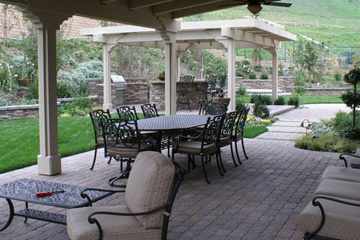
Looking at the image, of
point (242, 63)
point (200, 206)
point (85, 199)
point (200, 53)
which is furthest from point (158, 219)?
point (242, 63)

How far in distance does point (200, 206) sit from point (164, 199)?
2084 millimetres

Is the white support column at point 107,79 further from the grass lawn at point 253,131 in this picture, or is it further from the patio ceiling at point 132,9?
the patio ceiling at point 132,9

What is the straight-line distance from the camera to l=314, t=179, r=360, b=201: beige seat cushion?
13.8ft

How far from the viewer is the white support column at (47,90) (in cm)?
691

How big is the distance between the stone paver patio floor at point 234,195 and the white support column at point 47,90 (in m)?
0.26

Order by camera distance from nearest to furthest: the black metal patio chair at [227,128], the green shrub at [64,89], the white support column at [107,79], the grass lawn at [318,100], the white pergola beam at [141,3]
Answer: the black metal patio chair at [227,128] < the white pergola beam at [141,3] < the green shrub at [64,89] < the white support column at [107,79] < the grass lawn at [318,100]

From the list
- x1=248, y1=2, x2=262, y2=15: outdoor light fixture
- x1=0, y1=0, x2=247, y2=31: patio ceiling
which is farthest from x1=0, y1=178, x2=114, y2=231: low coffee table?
x1=248, y1=2, x2=262, y2=15: outdoor light fixture

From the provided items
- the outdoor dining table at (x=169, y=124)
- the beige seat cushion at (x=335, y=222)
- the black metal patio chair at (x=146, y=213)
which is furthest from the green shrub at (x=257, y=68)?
the black metal patio chair at (x=146, y=213)

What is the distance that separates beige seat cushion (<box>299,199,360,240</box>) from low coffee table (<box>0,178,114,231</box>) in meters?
1.67

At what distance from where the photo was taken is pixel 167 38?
34.7ft

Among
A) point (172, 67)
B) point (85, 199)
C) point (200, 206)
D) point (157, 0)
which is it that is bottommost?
point (200, 206)

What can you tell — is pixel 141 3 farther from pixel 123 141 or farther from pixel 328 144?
pixel 328 144

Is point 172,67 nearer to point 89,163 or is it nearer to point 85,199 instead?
point 89,163

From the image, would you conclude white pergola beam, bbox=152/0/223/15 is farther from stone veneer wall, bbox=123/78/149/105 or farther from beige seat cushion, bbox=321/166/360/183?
stone veneer wall, bbox=123/78/149/105
